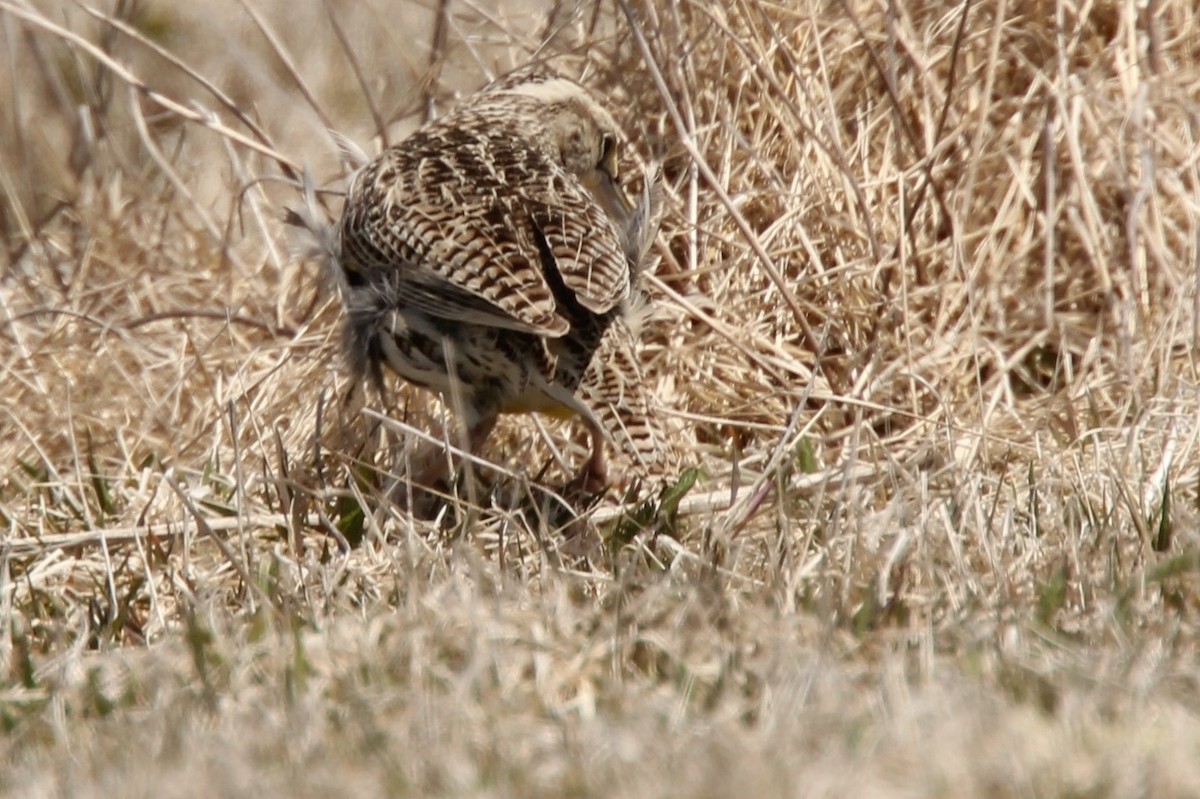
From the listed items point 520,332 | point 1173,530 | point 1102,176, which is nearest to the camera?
point 1173,530

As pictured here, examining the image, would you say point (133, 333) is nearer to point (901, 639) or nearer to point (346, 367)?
point (346, 367)

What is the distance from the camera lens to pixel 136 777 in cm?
259

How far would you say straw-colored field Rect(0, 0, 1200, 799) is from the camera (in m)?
2.76

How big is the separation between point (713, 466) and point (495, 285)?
45.8 inches

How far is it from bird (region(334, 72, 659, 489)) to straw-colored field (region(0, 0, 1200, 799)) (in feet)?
0.82

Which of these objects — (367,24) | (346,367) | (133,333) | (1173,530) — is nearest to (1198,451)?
(1173,530)

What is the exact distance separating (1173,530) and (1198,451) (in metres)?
0.76

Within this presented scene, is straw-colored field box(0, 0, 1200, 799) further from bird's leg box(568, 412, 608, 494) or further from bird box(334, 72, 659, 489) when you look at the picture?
bird box(334, 72, 659, 489)

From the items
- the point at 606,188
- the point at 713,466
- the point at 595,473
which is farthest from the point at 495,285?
the point at 606,188

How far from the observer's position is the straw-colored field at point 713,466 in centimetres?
276

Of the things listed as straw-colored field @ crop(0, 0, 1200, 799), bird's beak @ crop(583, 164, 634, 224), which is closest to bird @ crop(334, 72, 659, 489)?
straw-colored field @ crop(0, 0, 1200, 799)

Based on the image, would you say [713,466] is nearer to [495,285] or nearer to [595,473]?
[595,473]

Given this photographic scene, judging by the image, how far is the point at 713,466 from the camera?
514 cm

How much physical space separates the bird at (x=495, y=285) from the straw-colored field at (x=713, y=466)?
25 centimetres
